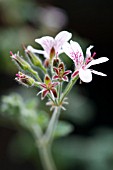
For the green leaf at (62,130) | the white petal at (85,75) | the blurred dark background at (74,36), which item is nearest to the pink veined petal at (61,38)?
the white petal at (85,75)

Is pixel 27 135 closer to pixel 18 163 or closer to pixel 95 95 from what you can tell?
pixel 18 163

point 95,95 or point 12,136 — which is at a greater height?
point 95,95

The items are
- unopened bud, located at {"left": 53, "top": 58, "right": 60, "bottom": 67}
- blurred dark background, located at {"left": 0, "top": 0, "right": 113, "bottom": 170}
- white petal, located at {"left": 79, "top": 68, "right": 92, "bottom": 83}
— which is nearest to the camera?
white petal, located at {"left": 79, "top": 68, "right": 92, "bottom": 83}

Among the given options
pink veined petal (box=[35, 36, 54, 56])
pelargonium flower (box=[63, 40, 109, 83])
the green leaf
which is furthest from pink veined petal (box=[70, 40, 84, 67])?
the green leaf

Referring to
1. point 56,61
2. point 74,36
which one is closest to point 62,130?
point 56,61

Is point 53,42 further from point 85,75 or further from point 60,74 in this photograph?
point 85,75

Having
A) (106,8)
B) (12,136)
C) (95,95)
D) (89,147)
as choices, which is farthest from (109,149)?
(106,8)

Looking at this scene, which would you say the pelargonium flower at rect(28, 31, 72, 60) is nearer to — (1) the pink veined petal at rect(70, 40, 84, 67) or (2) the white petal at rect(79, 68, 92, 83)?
(1) the pink veined petal at rect(70, 40, 84, 67)

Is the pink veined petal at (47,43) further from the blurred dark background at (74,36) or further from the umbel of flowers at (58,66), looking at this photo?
the blurred dark background at (74,36)
